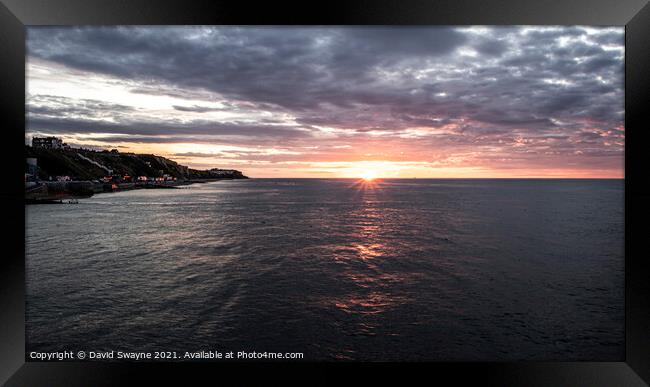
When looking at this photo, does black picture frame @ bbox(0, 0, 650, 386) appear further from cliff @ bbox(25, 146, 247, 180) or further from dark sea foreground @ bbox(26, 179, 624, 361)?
cliff @ bbox(25, 146, 247, 180)

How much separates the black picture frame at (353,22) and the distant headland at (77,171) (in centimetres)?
1915

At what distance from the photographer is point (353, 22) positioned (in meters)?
5.26

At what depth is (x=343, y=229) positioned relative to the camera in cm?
3216

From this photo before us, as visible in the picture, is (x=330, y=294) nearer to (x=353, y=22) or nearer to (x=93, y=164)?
(x=353, y=22)

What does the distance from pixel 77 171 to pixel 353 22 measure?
4390 inches

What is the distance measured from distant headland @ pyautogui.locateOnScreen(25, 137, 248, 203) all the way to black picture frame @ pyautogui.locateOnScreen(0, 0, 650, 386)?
19.1 meters

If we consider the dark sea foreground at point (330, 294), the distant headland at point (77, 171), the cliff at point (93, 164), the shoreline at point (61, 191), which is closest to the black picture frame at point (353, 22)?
the dark sea foreground at point (330, 294)

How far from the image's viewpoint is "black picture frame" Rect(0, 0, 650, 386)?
4.82 meters

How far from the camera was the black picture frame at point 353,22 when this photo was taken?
4.82m

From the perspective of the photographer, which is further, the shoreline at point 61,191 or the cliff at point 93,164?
the cliff at point 93,164

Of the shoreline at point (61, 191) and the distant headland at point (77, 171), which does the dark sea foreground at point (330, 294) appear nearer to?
the distant headland at point (77, 171)

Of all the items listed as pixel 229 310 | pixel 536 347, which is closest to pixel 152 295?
pixel 229 310

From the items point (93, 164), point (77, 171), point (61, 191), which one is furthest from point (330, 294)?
point (93, 164)

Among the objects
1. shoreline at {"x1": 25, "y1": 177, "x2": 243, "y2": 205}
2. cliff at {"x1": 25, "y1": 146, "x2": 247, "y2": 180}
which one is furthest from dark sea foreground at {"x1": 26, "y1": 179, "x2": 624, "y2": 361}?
cliff at {"x1": 25, "y1": 146, "x2": 247, "y2": 180}
